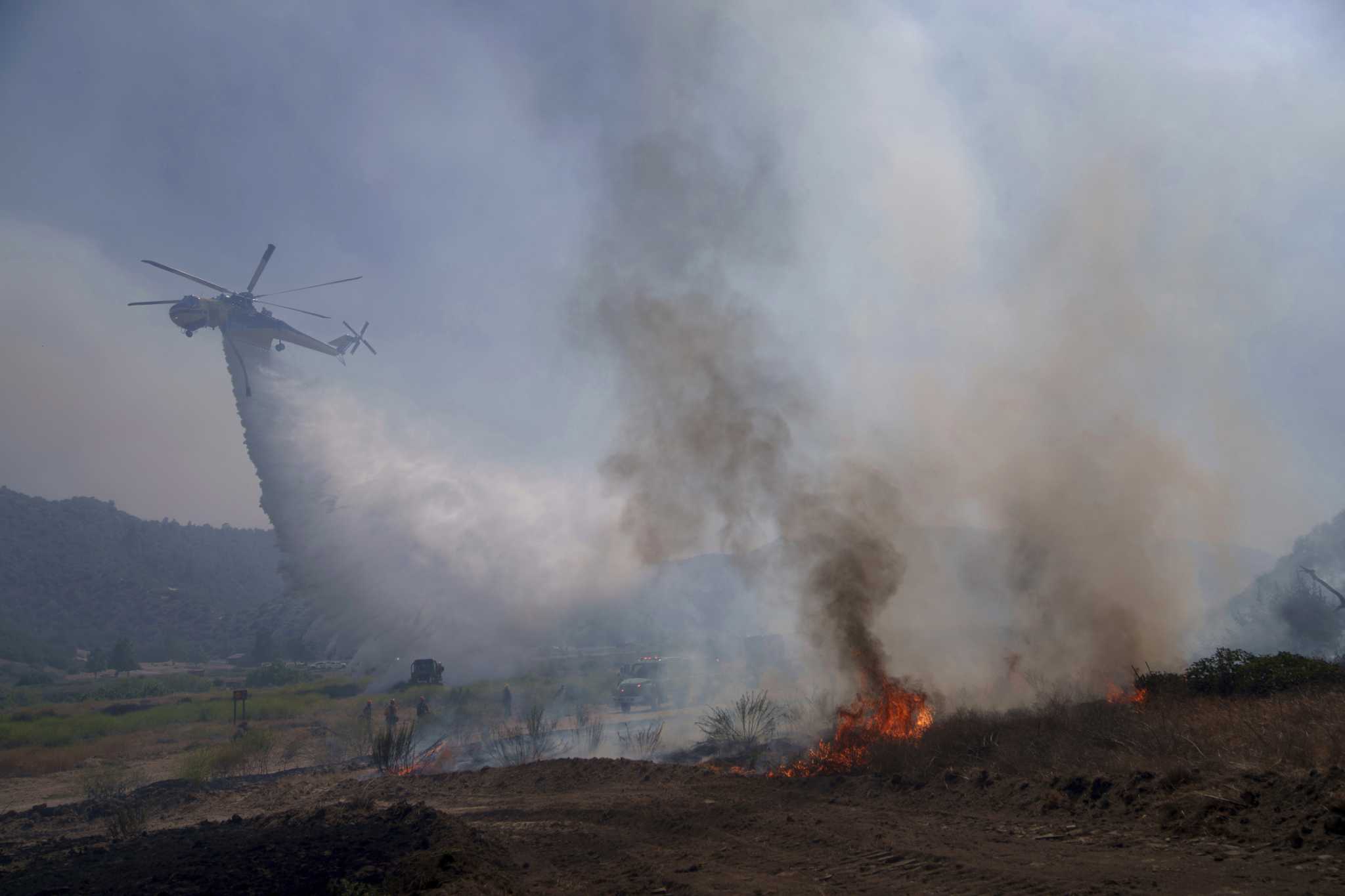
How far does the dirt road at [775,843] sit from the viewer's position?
7.77 m

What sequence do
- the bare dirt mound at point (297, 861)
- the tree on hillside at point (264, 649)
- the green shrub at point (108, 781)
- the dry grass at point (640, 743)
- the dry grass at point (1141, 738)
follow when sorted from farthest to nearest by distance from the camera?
the tree on hillside at point (264, 649) < the dry grass at point (640, 743) < the green shrub at point (108, 781) < the dry grass at point (1141, 738) < the bare dirt mound at point (297, 861)

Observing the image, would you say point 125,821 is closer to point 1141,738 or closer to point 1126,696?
point 1141,738

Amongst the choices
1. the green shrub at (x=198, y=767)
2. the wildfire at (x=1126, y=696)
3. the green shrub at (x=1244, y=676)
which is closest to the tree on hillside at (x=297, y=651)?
the green shrub at (x=198, y=767)

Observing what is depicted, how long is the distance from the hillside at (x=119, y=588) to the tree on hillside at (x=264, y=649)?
3865 mm

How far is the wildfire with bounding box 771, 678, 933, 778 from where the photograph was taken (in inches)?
615

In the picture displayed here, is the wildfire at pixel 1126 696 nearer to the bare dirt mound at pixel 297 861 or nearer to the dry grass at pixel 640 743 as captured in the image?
the dry grass at pixel 640 743

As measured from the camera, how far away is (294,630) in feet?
287

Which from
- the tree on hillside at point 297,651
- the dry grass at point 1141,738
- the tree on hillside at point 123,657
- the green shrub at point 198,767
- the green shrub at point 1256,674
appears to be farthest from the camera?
the tree on hillside at point 297,651

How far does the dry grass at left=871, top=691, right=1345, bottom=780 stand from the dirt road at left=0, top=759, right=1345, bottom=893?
1027mm

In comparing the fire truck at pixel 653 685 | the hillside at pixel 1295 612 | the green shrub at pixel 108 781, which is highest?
the hillside at pixel 1295 612

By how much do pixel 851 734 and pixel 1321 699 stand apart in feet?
26.9

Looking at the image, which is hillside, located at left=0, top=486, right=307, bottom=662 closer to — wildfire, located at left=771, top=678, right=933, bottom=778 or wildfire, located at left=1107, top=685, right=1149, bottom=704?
wildfire, located at left=771, top=678, right=933, bottom=778

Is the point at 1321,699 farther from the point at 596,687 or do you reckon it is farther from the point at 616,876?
the point at 596,687

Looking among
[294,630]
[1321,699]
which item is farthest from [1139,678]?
[294,630]
